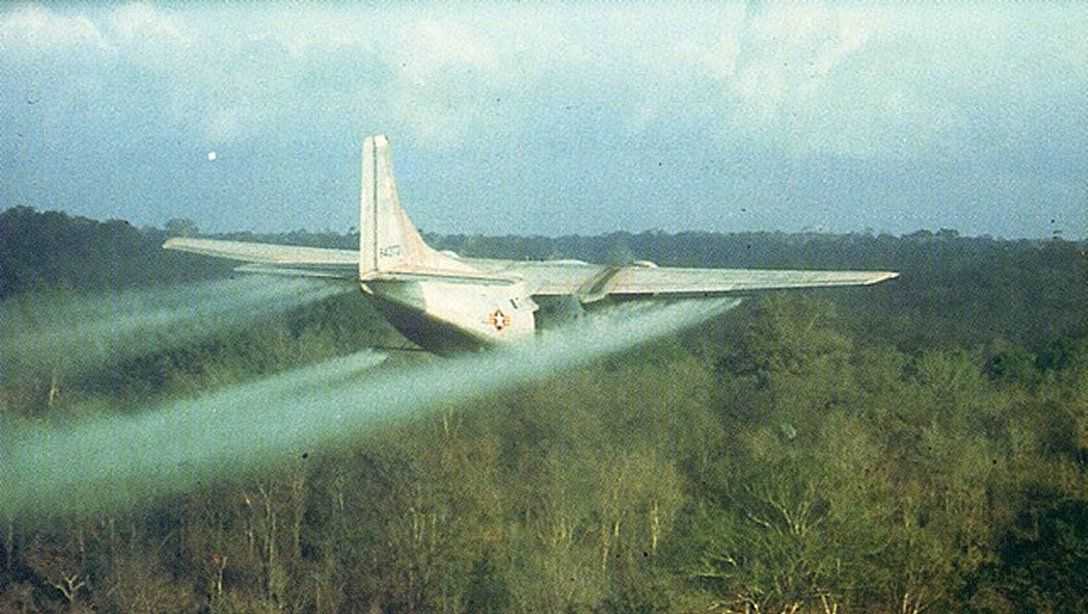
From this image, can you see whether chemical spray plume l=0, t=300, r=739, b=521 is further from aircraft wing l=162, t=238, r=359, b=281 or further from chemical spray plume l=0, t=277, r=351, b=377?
aircraft wing l=162, t=238, r=359, b=281

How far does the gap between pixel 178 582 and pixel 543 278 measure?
18329mm

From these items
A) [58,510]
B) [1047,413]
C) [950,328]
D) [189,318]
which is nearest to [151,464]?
[58,510]

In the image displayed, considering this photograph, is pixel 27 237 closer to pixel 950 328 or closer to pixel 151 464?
pixel 151 464

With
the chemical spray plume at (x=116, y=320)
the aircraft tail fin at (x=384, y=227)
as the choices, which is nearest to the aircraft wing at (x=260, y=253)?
the aircraft tail fin at (x=384, y=227)

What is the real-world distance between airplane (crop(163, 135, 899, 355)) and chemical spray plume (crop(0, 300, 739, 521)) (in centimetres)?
967

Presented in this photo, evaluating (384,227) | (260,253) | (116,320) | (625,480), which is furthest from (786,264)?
(384,227)

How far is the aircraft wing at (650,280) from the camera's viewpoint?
32.0 metres

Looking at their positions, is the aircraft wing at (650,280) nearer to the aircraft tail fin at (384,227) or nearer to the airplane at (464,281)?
the airplane at (464,281)

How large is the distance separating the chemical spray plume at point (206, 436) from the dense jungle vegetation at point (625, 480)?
557mm

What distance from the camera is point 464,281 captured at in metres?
30.0

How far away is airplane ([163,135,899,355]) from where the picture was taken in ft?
98.9

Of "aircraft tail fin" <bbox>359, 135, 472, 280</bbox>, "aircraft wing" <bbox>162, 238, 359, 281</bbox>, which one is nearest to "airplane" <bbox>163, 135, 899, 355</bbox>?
"aircraft tail fin" <bbox>359, 135, 472, 280</bbox>

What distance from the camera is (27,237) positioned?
62344mm

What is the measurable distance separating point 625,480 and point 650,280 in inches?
460
